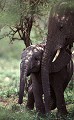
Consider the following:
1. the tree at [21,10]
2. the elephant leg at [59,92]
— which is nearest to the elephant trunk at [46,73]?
the elephant leg at [59,92]

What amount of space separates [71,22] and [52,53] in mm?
591

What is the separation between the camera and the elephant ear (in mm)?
9477

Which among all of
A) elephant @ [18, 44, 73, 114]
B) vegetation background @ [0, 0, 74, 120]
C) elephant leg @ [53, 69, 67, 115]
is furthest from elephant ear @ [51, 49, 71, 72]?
vegetation background @ [0, 0, 74, 120]

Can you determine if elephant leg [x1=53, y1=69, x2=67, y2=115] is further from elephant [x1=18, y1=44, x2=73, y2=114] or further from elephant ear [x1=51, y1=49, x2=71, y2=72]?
elephant ear [x1=51, y1=49, x2=71, y2=72]

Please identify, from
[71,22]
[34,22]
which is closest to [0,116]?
[71,22]

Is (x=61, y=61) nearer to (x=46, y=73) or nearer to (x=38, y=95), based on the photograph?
(x=46, y=73)

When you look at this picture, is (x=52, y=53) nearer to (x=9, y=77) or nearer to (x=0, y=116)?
(x=0, y=116)

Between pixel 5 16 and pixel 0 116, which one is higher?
pixel 5 16

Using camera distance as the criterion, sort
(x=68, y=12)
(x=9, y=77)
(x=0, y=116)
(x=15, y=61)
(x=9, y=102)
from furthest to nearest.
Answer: (x=15, y=61) → (x=9, y=77) → (x=9, y=102) → (x=68, y=12) → (x=0, y=116)

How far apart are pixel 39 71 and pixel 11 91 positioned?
11.0 ft

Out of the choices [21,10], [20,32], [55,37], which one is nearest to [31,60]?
[55,37]

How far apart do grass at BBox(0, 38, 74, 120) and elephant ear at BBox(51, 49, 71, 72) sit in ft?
2.49

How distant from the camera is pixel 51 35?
907cm

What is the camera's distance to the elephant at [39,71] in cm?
911
